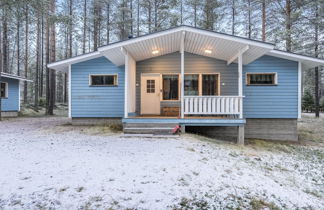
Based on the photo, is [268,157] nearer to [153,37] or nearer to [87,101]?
[153,37]

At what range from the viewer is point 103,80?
322 inches

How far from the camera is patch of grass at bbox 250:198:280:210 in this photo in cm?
238

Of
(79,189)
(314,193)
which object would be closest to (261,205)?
(314,193)

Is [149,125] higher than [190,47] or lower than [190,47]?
lower

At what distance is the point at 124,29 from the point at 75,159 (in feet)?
47.4

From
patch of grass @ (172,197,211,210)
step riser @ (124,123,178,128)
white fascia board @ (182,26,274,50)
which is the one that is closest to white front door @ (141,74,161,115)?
step riser @ (124,123,178,128)

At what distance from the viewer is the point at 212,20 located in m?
14.6

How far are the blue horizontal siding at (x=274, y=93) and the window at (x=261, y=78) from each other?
162 millimetres

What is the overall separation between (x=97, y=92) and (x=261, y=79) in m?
6.74

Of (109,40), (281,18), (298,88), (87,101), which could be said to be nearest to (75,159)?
(87,101)

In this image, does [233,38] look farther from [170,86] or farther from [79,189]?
[79,189]

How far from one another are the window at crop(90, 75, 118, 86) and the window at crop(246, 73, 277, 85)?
553cm

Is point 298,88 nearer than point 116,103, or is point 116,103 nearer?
point 298,88

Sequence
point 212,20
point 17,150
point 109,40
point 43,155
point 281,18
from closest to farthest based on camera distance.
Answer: point 43,155, point 17,150, point 281,18, point 212,20, point 109,40
